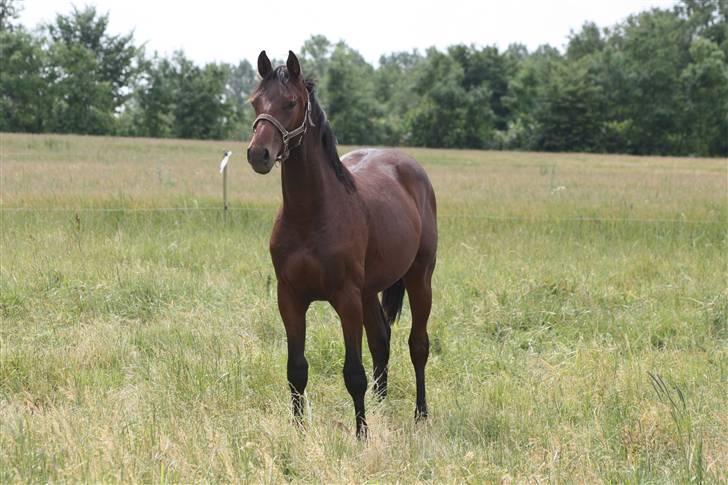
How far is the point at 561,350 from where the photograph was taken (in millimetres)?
5535

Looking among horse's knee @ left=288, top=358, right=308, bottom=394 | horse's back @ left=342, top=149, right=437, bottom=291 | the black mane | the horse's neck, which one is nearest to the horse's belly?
horse's back @ left=342, top=149, right=437, bottom=291

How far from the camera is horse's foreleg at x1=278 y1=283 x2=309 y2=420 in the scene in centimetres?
376

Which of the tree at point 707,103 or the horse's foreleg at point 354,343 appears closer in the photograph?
the horse's foreleg at point 354,343

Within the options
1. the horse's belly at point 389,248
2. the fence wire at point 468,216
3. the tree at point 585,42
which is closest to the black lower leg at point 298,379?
the horse's belly at point 389,248

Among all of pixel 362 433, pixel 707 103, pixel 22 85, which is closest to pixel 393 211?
pixel 362 433

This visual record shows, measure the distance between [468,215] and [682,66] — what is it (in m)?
49.3

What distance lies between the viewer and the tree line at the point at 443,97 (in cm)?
4597

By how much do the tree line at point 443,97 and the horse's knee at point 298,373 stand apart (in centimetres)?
4576

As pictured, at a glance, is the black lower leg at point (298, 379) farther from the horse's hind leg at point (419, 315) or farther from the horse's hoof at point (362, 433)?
the horse's hind leg at point (419, 315)

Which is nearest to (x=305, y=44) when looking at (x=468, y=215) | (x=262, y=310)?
(x=468, y=215)

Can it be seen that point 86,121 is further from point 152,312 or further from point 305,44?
point 152,312

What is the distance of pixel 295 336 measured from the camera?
3799 mm

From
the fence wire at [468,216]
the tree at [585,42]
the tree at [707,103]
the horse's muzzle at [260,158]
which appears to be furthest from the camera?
the tree at [585,42]

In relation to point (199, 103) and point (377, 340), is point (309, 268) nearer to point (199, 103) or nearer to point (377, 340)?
point (377, 340)
